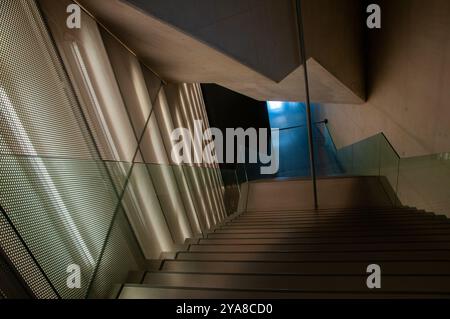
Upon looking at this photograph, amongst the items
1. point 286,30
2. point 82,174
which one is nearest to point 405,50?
point 286,30

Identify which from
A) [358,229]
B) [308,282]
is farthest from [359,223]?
[308,282]

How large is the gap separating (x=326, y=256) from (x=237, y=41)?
9.52 feet

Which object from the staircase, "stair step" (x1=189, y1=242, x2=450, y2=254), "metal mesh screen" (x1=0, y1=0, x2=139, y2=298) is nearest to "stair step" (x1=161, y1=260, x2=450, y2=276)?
the staircase

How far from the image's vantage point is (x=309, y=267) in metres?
2.26

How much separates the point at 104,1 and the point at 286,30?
2.77 metres

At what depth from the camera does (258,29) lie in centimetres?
445

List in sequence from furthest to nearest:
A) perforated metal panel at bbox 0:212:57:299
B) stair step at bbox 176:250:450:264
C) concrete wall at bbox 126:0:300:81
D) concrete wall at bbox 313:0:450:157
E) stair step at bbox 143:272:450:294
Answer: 1. concrete wall at bbox 313:0:450:157
2. concrete wall at bbox 126:0:300:81
3. stair step at bbox 176:250:450:264
4. stair step at bbox 143:272:450:294
5. perforated metal panel at bbox 0:212:57:299

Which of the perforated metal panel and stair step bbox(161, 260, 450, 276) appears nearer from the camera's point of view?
the perforated metal panel

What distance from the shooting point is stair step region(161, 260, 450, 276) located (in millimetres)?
2076

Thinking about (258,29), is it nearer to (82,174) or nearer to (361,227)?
(361,227)

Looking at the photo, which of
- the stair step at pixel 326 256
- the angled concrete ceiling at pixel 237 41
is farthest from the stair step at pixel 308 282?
the angled concrete ceiling at pixel 237 41

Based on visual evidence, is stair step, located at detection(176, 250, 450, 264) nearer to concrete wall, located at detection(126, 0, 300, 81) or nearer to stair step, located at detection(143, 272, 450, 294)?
stair step, located at detection(143, 272, 450, 294)

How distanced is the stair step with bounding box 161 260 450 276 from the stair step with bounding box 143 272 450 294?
12 cm

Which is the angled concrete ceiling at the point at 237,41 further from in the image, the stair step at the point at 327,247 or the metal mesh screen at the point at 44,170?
the stair step at the point at 327,247
